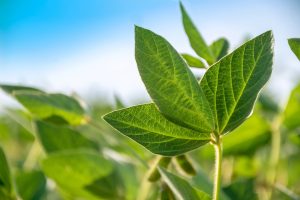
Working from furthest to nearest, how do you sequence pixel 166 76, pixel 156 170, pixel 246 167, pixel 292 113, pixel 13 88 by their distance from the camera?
1. pixel 246 167
2. pixel 292 113
3. pixel 13 88
4. pixel 156 170
5. pixel 166 76

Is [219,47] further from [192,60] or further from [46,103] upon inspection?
[46,103]

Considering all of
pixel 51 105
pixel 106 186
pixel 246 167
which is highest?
pixel 51 105

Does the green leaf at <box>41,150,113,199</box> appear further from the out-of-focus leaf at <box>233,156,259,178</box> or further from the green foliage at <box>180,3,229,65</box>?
the out-of-focus leaf at <box>233,156,259,178</box>

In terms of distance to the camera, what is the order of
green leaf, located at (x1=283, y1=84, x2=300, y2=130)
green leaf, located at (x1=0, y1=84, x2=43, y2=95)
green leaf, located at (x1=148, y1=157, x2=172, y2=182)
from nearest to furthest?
green leaf, located at (x1=148, y1=157, x2=172, y2=182) < green leaf, located at (x1=0, y1=84, x2=43, y2=95) < green leaf, located at (x1=283, y1=84, x2=300, y2=130)

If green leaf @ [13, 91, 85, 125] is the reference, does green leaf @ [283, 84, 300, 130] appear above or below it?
below

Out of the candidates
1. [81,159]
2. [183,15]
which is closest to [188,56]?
[183,15]

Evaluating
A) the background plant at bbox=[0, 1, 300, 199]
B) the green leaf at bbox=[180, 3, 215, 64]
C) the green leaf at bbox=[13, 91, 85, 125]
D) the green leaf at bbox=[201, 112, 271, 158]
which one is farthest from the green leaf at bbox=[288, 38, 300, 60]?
the green leaf at bbox=[201, 112, 271, 158]

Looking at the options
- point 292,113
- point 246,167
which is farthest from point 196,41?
point 246,167

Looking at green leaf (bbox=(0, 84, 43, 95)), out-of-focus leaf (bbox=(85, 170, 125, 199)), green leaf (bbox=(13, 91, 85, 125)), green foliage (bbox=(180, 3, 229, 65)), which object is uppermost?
green foliage (bbox=(180, 3, 229, 65))
